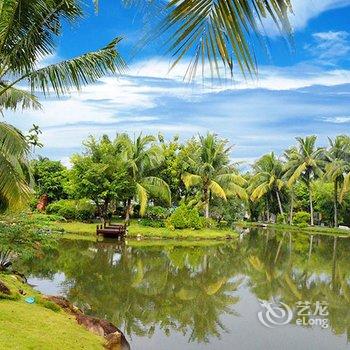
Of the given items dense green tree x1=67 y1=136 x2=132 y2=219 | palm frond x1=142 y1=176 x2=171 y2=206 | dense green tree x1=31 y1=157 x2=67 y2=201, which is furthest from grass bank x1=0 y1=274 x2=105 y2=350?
dense green tree x1=31 y1=157 x2=67 y2=201

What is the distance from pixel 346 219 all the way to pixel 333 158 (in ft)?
29.4

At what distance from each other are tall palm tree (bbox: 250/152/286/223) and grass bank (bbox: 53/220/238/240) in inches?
589

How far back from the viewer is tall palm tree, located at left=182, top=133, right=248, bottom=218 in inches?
1095

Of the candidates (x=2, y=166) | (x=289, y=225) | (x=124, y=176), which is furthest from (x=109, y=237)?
(x=289, y=225)

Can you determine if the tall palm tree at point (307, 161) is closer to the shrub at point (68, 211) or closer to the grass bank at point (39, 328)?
the shrub at point (68, 211)

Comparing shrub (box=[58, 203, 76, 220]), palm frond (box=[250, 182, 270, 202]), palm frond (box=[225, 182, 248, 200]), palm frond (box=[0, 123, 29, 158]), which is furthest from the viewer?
palm frond (box=[250, 182, 270, 202])

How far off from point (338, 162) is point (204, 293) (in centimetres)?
2528

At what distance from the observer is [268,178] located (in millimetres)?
40844

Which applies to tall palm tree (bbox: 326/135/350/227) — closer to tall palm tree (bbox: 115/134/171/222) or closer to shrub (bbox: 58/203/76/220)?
tall palm tree (bbox: 115/134/171/222)

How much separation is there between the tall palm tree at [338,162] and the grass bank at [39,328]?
2936cm

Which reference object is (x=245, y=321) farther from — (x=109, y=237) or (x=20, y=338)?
(x=109, y=237)

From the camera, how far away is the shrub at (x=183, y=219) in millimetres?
25141

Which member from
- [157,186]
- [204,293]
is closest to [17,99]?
[204,293]

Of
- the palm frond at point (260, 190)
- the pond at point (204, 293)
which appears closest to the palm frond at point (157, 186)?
the pond at point (204, 293)
